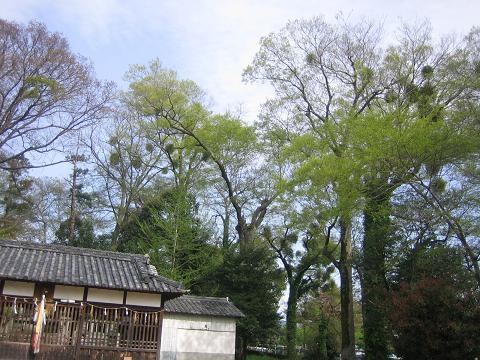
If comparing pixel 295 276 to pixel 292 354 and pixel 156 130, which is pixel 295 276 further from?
pixel 156 130

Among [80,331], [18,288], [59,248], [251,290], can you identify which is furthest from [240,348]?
[18,288]

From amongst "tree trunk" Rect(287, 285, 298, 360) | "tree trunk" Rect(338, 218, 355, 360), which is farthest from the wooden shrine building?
"tree trunk" Rect(287, 285, 298, 360)

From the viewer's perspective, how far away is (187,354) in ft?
75.2

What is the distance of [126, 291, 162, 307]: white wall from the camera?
16250 millimetres

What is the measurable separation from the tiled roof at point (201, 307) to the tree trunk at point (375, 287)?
628 centimetres

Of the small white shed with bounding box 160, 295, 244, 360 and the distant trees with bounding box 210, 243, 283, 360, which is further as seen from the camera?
the distant trees with bounding box 210, 243, 283, 360

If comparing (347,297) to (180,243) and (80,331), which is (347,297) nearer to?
(180,243)

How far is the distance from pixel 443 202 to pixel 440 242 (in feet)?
11.7

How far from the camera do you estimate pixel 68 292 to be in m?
15.7

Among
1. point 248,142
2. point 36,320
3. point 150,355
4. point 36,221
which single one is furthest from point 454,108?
point 36,221

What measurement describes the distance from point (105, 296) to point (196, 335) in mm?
8320

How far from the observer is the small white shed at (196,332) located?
22.7 m

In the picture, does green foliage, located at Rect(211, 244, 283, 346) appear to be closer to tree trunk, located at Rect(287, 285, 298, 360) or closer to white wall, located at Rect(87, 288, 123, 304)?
tree trunk, located at Rect(287, 285, 298, 360)

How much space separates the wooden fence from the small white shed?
21.9ft
